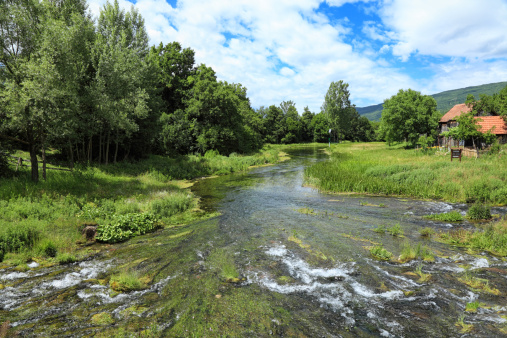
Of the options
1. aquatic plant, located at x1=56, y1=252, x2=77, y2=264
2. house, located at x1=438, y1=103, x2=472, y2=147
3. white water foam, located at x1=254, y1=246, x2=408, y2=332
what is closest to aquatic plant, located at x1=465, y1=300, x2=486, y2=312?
white water foam, located at x1=254, y1=246, x2=408, y2=332

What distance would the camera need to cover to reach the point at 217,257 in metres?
9.77

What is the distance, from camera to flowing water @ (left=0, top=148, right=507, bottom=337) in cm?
604

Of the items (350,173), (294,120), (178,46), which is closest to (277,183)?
(350,173)

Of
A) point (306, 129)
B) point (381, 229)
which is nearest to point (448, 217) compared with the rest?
point (381, 229)

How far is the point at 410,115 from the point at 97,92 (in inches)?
2203

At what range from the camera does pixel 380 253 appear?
9.62 meters

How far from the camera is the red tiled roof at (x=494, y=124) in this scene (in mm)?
39844

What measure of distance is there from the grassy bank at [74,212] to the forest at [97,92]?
2532mm

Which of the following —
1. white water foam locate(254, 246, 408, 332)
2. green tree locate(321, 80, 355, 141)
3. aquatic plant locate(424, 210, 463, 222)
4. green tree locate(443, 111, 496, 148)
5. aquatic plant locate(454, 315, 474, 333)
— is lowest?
aquatic plant locate(454, 315, 474, 333)

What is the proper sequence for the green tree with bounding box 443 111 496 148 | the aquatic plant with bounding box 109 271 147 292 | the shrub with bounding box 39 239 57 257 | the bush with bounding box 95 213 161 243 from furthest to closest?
the green tree with bounding box 443 111 496 148 → the bush with bounding box 95 213 161 243 → the shrub with bounding box 39 239 57 257 → the aquatic plant with bounding box 109 271 147 292

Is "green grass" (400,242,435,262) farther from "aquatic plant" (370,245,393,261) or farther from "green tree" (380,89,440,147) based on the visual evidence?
"green tree" (380,89,440,147)

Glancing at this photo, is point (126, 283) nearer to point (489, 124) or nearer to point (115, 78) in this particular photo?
point (115, 78)

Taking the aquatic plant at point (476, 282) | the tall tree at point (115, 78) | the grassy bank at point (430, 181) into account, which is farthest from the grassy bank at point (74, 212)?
the grassy bank at point (430, 181)

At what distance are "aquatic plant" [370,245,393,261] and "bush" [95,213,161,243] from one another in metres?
10.3
